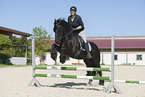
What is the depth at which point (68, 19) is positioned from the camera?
5680mm

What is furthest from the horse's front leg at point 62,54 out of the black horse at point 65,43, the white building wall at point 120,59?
the white building wall at point 120,59

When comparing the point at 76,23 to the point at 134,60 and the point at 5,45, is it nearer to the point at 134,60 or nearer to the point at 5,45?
the point at 5,45

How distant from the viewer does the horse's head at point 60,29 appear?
4.94 m

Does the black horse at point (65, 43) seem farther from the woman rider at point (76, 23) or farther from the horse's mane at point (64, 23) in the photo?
the woman rider at point (76, 23)

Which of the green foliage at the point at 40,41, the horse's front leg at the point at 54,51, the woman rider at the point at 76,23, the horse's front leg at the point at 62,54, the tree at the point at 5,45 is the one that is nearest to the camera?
the horse's front leg at the point at 62,54

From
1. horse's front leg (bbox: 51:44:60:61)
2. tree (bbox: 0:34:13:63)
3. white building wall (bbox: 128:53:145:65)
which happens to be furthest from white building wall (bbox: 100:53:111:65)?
horse's front leg (bbox: 51:44:60:61)

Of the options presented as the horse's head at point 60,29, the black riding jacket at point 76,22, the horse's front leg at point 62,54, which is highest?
the black riding jacket at point 76,22

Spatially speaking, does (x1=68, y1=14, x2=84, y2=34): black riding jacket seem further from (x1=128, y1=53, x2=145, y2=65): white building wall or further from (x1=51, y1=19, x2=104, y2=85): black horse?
(x1=128, y1=53, x2=145, y2=65): white building wall

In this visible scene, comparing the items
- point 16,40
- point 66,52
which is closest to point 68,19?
point 66,52

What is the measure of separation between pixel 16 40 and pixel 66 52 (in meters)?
45.4

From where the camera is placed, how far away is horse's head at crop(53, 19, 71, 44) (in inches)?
194

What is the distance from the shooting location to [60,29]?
5.05 meters

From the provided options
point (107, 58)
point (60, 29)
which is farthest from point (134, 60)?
point (60, 29)

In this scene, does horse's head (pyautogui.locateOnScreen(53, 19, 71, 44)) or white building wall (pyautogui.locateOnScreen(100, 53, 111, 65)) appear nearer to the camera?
horse's head (pyautogui.locateOnScreen(53, 19, 71, 44))
